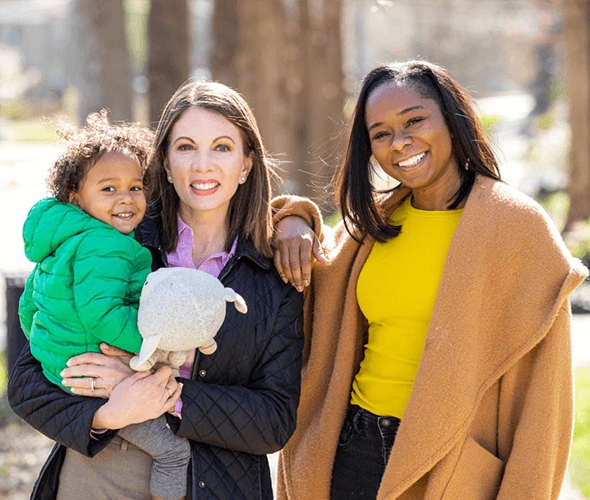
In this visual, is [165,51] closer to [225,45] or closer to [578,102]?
[225,45]

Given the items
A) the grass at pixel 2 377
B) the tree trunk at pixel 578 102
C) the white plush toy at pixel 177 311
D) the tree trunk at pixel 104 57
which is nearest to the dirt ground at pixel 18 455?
the grass at pixel 2 377

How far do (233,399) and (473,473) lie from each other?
806mm

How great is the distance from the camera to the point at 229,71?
788cm

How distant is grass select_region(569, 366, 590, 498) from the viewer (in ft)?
13.9

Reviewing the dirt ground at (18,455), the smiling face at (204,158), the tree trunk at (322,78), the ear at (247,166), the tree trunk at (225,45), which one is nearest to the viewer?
the smiling face at (204,158)

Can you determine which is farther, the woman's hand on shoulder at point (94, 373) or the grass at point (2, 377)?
the grass at point (2, 377)

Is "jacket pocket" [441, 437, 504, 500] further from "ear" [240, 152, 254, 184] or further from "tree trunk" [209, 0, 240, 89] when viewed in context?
"tree trunk" [209, 0, 240, 89]

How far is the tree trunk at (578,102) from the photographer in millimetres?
10250

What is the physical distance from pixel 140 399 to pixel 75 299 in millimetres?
368

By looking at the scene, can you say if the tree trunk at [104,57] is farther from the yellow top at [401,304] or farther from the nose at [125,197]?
the yellow top at [401,304]

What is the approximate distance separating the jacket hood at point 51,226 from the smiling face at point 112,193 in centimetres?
4

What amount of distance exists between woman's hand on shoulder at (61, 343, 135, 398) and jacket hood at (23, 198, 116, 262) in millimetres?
365

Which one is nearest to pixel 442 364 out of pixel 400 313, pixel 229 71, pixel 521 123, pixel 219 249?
pixel 400 313

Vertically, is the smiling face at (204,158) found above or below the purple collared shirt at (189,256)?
above
